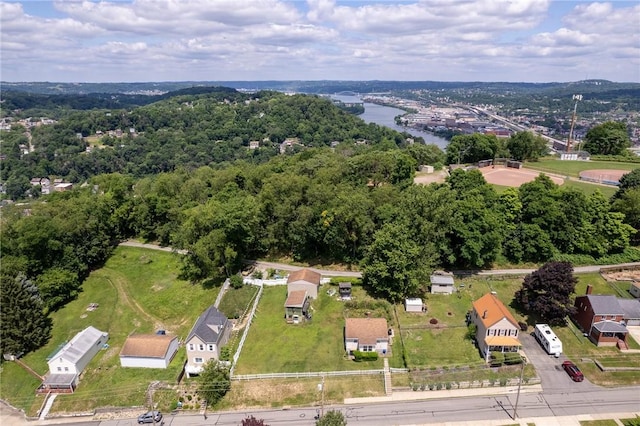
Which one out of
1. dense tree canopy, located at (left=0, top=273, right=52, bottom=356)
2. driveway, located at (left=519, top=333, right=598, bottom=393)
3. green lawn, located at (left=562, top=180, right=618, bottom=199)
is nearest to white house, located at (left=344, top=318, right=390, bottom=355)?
driveway, located at (left=519, top=333, right=598, bottom=393)

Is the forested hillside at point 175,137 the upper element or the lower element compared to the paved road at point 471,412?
upper

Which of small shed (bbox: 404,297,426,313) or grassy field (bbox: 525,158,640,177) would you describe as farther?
grassy field (bbox: 525,158,640,177)

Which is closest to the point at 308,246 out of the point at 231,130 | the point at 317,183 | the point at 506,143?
the point at 317,183

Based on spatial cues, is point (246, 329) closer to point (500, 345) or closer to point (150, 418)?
point (150, 418)

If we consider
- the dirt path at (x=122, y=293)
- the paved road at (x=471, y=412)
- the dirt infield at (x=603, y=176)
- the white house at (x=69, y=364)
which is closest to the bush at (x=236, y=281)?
the dirt path at (x=122, y=293)

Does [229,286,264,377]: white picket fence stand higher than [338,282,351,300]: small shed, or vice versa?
[338,282,351,300]: small shed

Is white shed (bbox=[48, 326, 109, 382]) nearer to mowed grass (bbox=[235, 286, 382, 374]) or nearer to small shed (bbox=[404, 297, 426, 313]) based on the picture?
mowed grass (bbox=[235, 286, 382, 374])

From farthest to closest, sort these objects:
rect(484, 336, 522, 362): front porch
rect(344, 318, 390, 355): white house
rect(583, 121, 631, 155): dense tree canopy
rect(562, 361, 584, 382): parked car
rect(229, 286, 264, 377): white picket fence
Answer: rect(583, 121, 631, 155): dense tree canopy → rect(229, 286, 264, 377): white picket fence → rect(344, 318, 390, 355): white house → rect(484, 336, 522, 362): front porch → rect(562, 361, 584, 382): parked car

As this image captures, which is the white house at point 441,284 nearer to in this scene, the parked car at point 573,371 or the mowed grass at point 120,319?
the parked car at point 573,371
